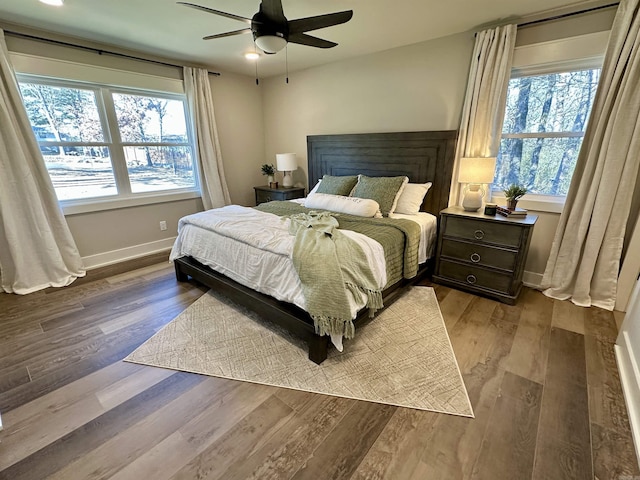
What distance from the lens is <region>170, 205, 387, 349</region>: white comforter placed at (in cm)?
197

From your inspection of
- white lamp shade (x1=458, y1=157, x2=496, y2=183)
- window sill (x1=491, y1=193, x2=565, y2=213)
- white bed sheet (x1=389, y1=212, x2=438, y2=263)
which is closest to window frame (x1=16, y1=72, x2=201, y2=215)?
white bed sheet (x1=389, y1=212, x2=438, y2=263)

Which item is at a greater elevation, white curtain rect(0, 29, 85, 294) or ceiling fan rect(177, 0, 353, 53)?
ceiling fan rect(177, 0, 353, 53)

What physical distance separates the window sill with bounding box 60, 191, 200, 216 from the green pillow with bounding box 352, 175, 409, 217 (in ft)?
8.40

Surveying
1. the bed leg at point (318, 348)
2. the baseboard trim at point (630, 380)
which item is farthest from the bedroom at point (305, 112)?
A: the bed leg at point (318, 348)

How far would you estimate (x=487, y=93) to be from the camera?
2705mm

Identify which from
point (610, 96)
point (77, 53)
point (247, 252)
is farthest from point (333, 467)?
point (77, 53)

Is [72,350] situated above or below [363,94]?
below

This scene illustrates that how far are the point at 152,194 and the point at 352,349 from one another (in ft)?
11.0

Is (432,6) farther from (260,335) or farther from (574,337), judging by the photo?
(260,335)

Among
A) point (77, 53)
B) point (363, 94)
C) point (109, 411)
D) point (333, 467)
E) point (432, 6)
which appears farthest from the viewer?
point (363, 94)

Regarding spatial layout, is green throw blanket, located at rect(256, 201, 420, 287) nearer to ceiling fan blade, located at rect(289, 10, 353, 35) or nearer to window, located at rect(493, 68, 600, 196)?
window, located at rect(493, 68, 600, 196)

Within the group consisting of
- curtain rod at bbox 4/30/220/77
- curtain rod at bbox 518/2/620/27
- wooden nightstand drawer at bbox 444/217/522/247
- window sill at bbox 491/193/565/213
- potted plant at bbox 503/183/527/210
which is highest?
curtain rod at bbox 4/30/220/77

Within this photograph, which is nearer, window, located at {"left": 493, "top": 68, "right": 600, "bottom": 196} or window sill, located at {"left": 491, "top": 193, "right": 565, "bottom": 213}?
window, located at {"left": 493, "top": 68, "right": 600, "bottom": 196}

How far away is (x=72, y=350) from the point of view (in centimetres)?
201
